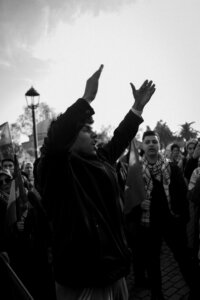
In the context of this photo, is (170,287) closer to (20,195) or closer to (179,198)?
(179,198)

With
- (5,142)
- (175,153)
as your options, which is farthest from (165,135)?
(5,142)

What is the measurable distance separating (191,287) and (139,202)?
1.16m

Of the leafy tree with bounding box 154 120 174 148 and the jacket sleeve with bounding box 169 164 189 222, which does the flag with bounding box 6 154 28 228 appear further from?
the leafy tree with bounding box 154 120 174 148

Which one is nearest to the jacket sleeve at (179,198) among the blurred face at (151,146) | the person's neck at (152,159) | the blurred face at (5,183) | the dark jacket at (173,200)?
the dark jacket at (173,200)

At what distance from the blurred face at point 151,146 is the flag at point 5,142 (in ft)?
7.21

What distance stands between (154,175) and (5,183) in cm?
218

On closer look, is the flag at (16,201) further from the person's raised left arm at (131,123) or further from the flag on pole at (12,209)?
the person's raised left arm at (131,123)

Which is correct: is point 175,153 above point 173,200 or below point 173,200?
above

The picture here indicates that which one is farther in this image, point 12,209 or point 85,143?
point 12,209

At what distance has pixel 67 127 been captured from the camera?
1480mm

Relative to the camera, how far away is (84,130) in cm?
187

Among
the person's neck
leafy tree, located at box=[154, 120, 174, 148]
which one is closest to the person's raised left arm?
the person's neck

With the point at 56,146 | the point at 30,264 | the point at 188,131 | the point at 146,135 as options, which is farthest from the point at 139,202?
the point at 188,131

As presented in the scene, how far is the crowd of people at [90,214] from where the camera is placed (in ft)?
5.56
